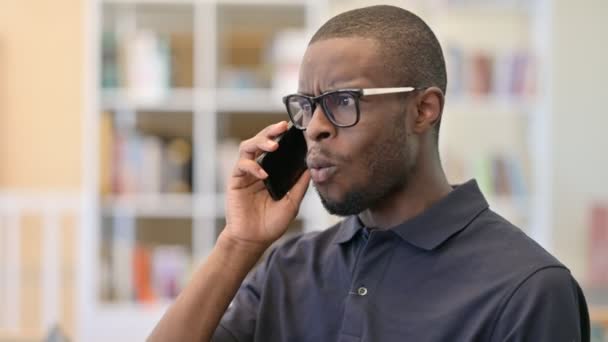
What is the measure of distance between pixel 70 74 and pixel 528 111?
2.00m

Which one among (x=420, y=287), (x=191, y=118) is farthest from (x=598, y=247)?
(x=420, y=287)

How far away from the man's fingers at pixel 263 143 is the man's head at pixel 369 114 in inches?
4.5

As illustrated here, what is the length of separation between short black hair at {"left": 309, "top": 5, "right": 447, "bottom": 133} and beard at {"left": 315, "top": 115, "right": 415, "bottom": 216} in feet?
0.25

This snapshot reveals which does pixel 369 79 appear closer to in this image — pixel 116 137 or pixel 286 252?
pixel 286 252

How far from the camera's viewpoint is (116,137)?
3037 mm

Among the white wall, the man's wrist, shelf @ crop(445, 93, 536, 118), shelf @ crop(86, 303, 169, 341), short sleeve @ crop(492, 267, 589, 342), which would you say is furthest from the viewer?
the white wall

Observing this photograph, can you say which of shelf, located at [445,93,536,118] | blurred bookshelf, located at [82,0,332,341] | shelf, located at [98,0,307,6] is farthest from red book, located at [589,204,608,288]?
shelf, located at [98,0,307,6]

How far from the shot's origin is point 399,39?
3.80 ft

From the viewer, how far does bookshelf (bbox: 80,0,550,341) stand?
9.81ft

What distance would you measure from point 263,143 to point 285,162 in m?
0.05

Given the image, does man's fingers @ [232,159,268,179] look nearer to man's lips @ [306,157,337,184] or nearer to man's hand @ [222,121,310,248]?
man's hand @ [222,121,310,248]

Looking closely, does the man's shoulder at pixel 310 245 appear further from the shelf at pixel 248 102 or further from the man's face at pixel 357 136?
the shelf at pixel 248 102

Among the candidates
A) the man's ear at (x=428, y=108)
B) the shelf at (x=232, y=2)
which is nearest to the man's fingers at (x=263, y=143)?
the man's ear at (x=428, y=108)

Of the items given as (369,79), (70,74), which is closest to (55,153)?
(70,74)
